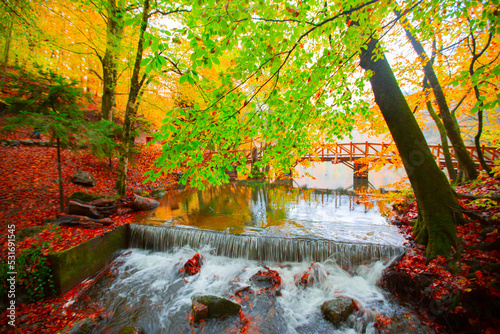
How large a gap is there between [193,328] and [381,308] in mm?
3476

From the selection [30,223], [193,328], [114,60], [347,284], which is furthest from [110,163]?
[347,284]

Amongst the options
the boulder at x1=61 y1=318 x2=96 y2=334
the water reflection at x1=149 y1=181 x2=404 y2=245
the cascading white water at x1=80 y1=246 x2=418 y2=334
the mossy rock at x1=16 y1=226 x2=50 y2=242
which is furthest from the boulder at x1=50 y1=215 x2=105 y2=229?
the boulder at x1=61 y1=318 x2=96 y2=334

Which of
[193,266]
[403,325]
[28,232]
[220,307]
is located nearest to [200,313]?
[220,307]

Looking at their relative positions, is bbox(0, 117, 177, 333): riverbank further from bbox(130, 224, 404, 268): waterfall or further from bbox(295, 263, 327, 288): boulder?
bbox(295, 263, 327, 288): boulder

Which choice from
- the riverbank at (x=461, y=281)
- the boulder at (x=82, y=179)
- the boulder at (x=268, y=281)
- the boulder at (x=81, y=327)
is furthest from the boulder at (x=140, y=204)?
the riverbank at (x=461, y=281)

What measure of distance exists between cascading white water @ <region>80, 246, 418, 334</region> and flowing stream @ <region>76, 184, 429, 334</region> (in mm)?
18

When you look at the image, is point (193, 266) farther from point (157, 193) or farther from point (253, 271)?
point (157, 193)

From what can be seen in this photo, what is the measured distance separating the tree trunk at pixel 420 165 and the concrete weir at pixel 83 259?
23.0ft

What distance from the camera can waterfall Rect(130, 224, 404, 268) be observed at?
15.4 ft

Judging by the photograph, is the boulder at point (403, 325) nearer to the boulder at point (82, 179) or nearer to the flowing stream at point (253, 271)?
the flowing stream at point (253, 271)

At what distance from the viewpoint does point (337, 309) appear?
3551 millimetres

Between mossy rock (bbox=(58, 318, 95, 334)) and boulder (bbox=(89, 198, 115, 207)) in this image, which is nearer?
mossy rock (bbox=(58, 318, 95, 334))

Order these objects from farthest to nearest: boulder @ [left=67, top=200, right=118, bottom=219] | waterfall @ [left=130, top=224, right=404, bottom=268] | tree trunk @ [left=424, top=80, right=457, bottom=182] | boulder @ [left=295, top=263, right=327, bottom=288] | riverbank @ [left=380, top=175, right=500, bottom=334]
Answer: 1. tree trunk @ [left=424, top=80, right=457, bottom=182]
2. boulder @ [left=67, top=200, right=118, bottom=219]
3. waterfall @ [left=130, top=224, right=404, bottom=268]
4. boulder @ [left=295, top=263, right=327, bottom=288]
5. riverbank @ [left=380, top=175, right=500, bottom=334]

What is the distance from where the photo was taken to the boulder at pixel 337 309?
348cm
